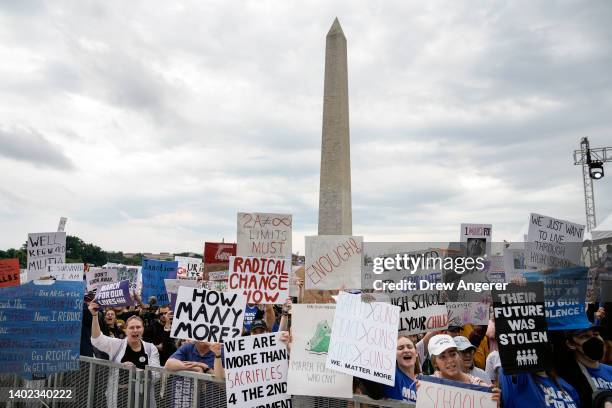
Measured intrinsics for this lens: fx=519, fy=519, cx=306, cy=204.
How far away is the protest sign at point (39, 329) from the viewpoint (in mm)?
5676

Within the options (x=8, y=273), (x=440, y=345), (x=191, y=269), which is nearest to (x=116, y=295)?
(x=8, y=273)

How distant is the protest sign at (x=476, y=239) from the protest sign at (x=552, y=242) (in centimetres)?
277

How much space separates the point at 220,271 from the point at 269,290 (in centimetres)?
523

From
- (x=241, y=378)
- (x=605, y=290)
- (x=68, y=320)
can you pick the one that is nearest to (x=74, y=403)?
(x=68, y=320)

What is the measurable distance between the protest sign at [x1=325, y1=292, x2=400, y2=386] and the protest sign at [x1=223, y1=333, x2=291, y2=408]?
721mm

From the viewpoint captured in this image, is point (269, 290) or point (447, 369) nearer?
point (447, 369)

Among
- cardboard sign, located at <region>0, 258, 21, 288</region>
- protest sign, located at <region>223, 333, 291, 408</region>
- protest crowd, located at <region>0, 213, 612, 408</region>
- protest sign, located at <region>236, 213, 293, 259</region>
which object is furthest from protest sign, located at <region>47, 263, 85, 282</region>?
protest sign, located at <region>223, 333, 291, 408</region>

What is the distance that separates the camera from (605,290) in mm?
6797

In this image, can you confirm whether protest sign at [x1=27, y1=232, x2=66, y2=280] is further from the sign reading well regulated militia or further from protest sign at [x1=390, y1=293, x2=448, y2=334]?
the sign reading well regulated militia

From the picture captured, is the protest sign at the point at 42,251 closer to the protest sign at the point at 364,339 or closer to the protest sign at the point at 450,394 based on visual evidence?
the protest sign at the point at 364,339

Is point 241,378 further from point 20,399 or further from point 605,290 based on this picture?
point 605,290

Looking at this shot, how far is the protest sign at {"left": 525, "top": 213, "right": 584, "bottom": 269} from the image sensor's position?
19.7 feet

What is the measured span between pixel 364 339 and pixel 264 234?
9.08 feet

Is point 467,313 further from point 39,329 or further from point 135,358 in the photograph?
point 39,329
